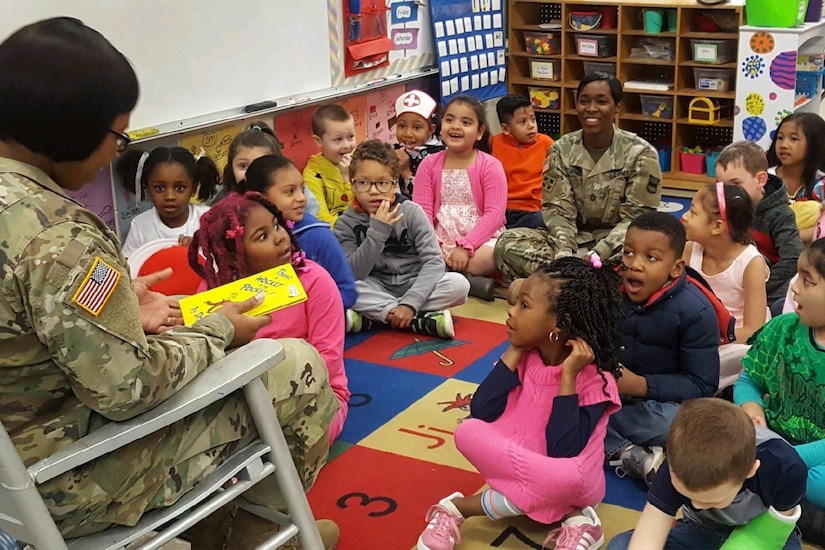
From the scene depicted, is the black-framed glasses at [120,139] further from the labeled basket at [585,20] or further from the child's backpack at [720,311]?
the labeled basket at [585,20]

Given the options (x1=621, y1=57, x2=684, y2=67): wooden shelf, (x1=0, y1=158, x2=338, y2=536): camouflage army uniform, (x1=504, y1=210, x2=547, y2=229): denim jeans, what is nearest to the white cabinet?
(x1=621, y1=57, x2=684, y2=67): wooden shelf

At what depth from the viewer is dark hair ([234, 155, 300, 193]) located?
2.98 m

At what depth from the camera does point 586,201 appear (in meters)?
3.87

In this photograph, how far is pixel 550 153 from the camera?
3938mm

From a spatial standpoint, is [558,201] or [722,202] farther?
[558,201]

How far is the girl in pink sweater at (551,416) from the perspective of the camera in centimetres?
206

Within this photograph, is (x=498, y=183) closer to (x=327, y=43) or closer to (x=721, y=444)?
(x=327, y=43)

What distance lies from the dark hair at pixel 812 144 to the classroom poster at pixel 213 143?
2.36 m

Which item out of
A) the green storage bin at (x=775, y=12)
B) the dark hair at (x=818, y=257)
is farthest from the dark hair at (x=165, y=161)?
the green storage bin at (x=775, y=12)

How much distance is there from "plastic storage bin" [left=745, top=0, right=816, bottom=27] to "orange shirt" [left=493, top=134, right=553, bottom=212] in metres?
1.57

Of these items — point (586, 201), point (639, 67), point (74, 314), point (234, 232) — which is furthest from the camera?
point (639, 67)

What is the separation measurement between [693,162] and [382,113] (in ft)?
6.25

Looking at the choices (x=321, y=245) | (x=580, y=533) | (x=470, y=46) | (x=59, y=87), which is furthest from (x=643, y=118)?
(x=59, y=87)

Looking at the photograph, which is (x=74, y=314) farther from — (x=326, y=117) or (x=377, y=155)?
(x=326, y=117)
